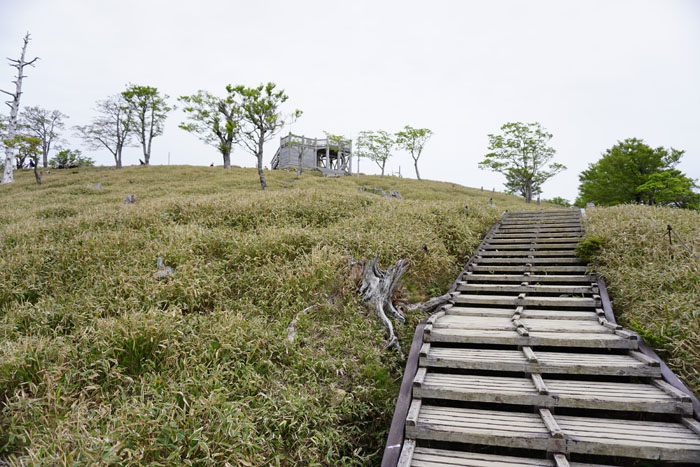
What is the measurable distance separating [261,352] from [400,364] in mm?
2148

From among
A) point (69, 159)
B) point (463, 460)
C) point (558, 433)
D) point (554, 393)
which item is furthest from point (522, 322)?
point (69, 159)

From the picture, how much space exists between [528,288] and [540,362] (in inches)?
122

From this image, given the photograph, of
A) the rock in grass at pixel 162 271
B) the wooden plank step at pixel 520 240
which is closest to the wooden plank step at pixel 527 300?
the wooden plank step at pixel 520 240

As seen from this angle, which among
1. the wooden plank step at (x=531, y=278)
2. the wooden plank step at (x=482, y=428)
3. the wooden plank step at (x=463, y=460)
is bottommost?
the wooden plank step at (x=463, y=460)

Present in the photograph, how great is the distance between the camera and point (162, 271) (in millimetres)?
6422

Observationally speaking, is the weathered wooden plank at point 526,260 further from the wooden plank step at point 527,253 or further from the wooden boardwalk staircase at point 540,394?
the wooden boardwalk staircase at point 540,394

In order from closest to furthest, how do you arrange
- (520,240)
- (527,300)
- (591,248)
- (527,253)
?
(527,300) < (591,248) < (527,253) < (520,240)

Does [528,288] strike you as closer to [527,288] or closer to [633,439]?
[527,288]

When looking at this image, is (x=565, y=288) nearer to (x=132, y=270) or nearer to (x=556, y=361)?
(x=556, y=361)

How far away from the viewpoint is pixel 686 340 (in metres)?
4.29

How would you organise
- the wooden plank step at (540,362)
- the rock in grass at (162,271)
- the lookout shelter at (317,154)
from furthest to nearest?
the lookout shelter at (317,154), the rock in grass at (162,271), the wooden plank step at (540,362)

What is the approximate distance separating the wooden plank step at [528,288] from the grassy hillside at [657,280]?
1.70ft

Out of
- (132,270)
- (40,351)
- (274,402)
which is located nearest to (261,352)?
(274,402)

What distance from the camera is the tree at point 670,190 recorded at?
62.2ft
